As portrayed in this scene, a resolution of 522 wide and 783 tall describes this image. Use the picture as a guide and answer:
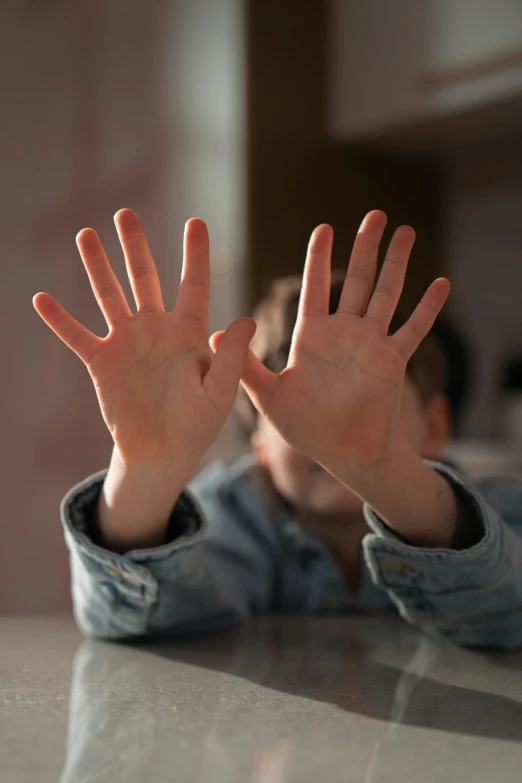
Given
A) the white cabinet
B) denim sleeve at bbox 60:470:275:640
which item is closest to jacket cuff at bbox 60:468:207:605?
denim sleeve at bbox 60:470:275:640

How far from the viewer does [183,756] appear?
0.34 m

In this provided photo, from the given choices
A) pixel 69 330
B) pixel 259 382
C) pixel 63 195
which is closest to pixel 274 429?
pixel 259 382

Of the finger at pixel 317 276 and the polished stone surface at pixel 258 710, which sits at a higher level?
the finger at pixel 317 276

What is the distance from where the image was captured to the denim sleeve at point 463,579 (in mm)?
564

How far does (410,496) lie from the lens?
0.56m

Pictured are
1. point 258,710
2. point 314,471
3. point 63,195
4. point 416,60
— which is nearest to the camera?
point 258,710

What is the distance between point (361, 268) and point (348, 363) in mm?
66

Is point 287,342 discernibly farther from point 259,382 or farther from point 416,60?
point 416,60

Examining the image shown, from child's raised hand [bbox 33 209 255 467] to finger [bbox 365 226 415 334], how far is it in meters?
0.09

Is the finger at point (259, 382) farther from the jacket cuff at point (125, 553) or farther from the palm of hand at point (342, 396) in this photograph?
the jacket cuff at point (125, 553)

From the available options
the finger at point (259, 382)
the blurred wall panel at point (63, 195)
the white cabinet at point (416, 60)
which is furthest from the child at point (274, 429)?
the white cabinet at point (416, 60)

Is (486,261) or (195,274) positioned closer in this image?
(195,274)

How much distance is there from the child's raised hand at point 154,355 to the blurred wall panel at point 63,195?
0.13 m

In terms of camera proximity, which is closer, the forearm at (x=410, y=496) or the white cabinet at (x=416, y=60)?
the forearm at (x=410, y=496)
